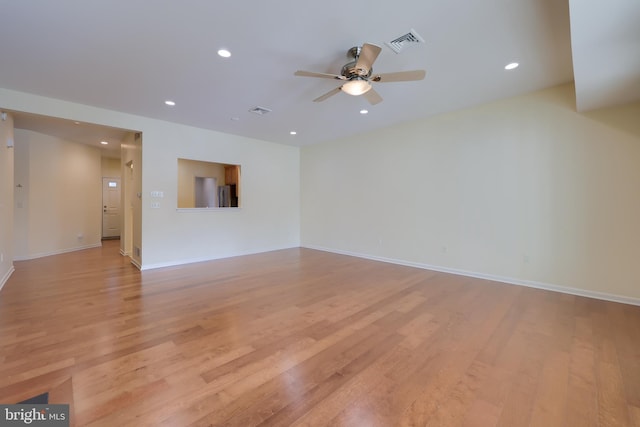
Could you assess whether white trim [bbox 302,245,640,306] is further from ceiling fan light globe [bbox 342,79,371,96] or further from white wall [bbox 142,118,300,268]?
ceiling fan light globe [bbox 342,79,371,96]

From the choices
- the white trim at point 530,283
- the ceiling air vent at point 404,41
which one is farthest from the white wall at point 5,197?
the white trim at point 530,283

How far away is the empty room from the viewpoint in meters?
1.70

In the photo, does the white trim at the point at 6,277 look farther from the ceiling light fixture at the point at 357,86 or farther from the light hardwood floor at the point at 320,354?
the ceiling light fixture at the point at 357,86

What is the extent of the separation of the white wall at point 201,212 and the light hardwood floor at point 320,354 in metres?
1.43

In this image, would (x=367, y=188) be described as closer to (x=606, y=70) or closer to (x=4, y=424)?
(x=606, y=70)

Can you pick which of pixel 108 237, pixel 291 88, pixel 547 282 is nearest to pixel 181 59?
pixel 291 88

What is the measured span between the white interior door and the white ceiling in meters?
5.22

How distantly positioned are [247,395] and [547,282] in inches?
164

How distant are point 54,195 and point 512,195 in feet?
30.1

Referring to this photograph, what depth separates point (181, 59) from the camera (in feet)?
9.05

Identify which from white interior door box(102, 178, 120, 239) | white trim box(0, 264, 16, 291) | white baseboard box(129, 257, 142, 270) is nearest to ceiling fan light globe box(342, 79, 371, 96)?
white baseboard box(129, 257, 142, 270)

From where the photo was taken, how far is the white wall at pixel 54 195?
5.34 m

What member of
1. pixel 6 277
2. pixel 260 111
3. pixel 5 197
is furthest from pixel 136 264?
pixel 260 111

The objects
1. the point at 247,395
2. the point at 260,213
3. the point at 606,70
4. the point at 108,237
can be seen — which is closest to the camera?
the point at 247,395
